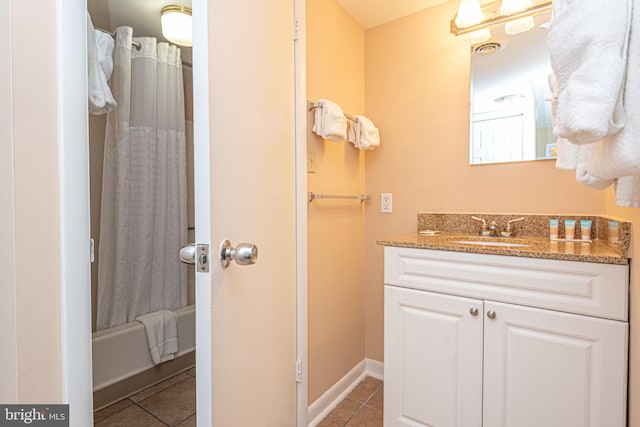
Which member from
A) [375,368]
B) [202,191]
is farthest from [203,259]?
[375,368]

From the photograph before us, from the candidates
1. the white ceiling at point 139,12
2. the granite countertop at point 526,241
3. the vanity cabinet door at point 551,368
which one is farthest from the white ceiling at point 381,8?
the vanity cabinet door at point 551,368

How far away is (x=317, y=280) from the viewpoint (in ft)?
5.32

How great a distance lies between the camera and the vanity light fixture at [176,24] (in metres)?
1.26

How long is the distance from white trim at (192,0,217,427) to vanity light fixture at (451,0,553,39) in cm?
151

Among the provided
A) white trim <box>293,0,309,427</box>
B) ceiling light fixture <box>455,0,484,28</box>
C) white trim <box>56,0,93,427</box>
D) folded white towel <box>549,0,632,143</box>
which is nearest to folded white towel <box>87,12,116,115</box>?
white trim <box>56,0,93,427</box>

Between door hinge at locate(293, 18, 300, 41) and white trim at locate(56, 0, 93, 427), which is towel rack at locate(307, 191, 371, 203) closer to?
door hinge at locate(293, 18, 300, 41)

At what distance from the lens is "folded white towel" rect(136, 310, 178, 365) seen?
4.67 ft

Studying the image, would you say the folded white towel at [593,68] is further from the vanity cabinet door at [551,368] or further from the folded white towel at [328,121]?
the folded white towel at [328,121]

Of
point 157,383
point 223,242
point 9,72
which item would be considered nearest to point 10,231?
point 9,72

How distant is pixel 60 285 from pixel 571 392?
60.2 inches

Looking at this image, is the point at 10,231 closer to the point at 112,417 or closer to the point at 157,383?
the point at 112,417

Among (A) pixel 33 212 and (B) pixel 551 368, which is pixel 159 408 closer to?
(A) pixel 33 212

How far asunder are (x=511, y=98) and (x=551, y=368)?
1.29 meters

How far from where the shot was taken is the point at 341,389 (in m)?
1.81
